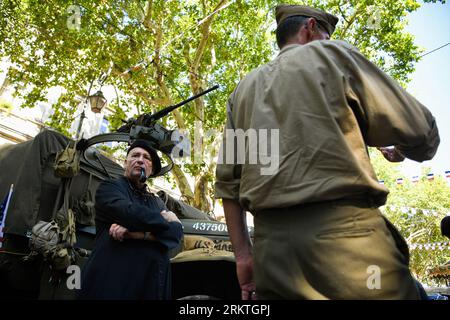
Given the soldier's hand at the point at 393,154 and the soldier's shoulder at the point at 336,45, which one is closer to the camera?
the soldier's shoulder at the point at 336,45

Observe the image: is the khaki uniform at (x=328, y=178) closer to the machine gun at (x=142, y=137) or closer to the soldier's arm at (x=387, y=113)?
the soldier's arm at (x=387, y=113)

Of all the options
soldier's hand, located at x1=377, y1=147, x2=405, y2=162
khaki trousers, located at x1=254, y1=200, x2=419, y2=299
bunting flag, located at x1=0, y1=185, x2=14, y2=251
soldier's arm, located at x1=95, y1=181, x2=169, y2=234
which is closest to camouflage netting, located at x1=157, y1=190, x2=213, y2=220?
bunting flag, located at x1=0, y1=185, x2=14, y2=251

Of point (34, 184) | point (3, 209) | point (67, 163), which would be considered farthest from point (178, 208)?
point (3, 209)

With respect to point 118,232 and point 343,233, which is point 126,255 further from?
point 343,233

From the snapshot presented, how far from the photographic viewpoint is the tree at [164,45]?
37.7 ft

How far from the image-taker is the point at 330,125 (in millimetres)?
1295

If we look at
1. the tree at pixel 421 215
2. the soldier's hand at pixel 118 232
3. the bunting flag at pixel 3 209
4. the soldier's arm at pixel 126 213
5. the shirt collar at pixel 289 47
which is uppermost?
the tree at pixel 421 215

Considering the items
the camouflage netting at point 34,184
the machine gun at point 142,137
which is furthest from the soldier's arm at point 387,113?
the camouflage netting at point 34,184

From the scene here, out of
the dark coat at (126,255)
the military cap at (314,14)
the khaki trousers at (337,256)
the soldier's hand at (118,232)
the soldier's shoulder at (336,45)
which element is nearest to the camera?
the khaki trousers at (337,256)

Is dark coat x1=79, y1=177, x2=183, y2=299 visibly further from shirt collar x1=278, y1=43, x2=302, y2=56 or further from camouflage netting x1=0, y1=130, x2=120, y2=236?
shirt collar x1=278, y1=43, x2=302, y2=56

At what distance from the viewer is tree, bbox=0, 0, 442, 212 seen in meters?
11.5

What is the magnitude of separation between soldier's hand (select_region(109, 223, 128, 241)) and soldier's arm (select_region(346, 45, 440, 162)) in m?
1.89

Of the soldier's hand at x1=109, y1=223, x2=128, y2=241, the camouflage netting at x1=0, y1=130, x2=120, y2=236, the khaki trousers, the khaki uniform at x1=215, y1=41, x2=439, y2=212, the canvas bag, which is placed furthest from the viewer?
the canvas bag
